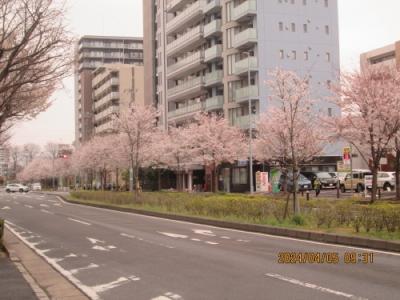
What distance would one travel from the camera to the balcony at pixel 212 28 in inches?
2458

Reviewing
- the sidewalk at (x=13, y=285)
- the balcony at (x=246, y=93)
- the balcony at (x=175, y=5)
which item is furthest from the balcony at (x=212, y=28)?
the sidewalk at (x=13, y=285)

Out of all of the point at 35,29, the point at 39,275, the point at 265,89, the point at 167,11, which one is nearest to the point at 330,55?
the point at 265,89

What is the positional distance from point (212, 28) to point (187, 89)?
879cm

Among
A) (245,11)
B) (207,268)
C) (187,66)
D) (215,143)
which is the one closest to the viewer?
(207,268)

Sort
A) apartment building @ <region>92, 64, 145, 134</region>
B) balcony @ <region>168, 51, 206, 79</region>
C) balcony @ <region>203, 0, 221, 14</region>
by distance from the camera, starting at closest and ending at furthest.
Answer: balcony @ <region>203, 0, 221, 14</region> < balcony @ <region>168, 51, 206, 79</region> < apartment building @ <region>92, 64, 145, 134</region>

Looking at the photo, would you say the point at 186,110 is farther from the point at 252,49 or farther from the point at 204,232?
the point at 204,232

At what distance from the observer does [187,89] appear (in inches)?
2692

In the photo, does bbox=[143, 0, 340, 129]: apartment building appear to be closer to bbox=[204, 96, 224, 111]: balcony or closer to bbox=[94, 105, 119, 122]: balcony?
bbox=[204, 96, 224, 111]: balcony

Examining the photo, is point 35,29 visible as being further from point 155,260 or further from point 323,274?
point 323,274

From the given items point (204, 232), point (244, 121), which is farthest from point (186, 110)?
point (204, 232)

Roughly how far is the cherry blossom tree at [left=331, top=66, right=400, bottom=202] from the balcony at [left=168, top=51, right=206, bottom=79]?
35.6 metres

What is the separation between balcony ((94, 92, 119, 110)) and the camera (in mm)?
108750

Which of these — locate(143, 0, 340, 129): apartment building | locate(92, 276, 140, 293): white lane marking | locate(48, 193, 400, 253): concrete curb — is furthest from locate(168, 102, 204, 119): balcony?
locate(92, 276, 140, 293): white lane marking

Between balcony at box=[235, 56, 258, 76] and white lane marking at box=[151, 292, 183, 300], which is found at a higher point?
balcony at box=[235, 56, 258, 76]
